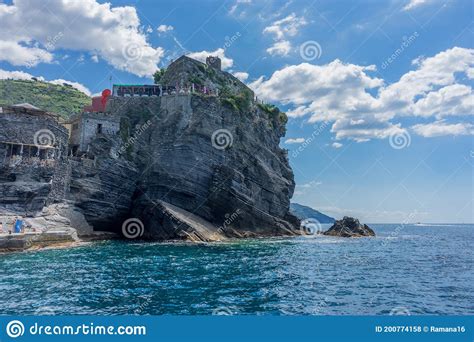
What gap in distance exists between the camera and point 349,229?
8681 cm

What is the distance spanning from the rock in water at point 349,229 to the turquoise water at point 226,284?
46318 millimetres

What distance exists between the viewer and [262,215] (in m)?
69.4

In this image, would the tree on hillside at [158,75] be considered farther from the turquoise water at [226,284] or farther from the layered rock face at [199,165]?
the turquoise water at [226,284]

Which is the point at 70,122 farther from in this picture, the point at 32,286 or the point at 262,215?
the point at 32,286

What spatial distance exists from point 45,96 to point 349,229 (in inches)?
4838

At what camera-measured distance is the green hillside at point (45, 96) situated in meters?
125

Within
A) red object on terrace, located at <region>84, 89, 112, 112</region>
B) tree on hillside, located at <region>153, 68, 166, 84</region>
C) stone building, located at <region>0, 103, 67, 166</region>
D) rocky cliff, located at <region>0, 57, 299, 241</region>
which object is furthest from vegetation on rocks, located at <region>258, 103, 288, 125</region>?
stone building, located at <region>0, 103, 67, 166</region>

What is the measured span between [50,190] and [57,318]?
4376 centimetres

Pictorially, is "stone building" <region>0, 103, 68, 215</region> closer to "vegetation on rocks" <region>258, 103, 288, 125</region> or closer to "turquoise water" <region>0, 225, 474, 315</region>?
"turquoise water" <region>0, 225, 474, 315</region>

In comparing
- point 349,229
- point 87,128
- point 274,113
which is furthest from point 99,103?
point 349,229

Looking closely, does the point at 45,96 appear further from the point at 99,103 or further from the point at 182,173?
the point at 182,173

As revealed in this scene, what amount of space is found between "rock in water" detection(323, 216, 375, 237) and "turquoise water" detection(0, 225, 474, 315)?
46.3 meters

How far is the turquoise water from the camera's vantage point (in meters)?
18.8

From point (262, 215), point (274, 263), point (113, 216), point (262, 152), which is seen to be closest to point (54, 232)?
point (113, 216)
